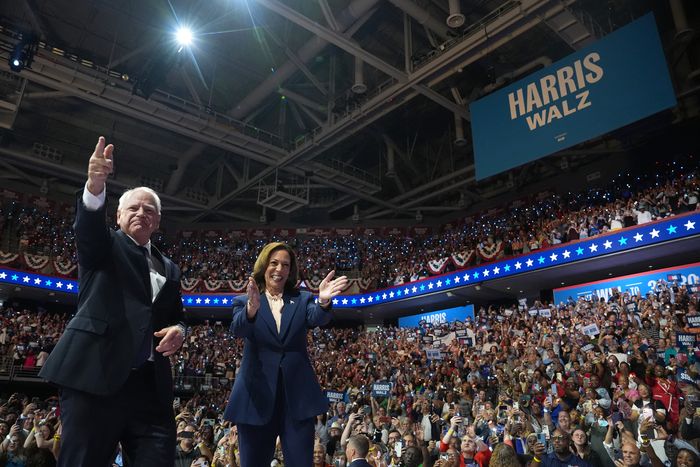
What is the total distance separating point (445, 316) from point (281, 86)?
45.2ft

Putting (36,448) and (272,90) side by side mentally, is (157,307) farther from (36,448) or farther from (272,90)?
(272,90)

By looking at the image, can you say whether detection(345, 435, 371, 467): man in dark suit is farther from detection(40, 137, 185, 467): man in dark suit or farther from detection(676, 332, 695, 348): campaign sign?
detection(676, 332, 695, 348): campaign sign

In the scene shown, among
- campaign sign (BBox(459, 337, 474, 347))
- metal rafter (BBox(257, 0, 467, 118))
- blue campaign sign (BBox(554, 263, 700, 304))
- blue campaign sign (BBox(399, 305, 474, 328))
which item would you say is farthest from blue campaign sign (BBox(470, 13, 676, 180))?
blue campaign sign (BBox(399, 305, 474, 328))

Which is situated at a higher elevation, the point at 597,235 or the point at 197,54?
the point at 197,54

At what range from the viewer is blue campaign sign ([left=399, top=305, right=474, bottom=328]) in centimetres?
2355

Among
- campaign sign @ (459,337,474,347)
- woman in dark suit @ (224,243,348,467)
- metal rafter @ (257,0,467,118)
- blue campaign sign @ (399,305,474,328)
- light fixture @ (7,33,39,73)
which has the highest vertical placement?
metal rafter @ (257,0,467,118)

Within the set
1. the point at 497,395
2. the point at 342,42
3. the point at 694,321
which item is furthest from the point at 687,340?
the point at 342,42

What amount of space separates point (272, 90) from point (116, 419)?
1778 cm

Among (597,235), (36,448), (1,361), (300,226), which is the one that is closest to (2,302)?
(1,361)

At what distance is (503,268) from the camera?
61.2ft

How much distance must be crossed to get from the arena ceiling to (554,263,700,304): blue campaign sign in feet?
16.0

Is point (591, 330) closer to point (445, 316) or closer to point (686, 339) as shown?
point (686, 339)

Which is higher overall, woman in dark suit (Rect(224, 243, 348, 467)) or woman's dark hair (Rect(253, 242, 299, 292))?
woman's dark hair (Rect(253, 242, 299, 292))

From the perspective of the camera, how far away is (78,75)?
16047mm
